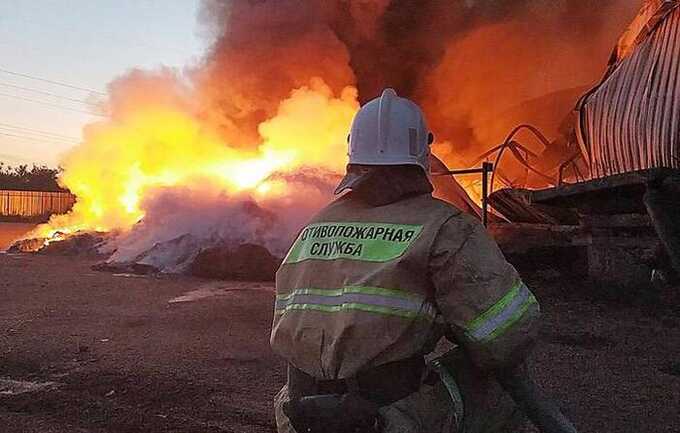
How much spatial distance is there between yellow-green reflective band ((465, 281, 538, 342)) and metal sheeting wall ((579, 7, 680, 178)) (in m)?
6.01

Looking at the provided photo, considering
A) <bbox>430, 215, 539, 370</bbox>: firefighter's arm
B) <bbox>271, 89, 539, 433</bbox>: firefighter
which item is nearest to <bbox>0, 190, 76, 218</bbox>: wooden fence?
<bbox>271, 89, 539, 433</bbox>: firefighter

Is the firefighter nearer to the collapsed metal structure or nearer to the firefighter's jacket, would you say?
the firefighter's jacket

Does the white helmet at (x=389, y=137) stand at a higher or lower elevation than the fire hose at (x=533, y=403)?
higher

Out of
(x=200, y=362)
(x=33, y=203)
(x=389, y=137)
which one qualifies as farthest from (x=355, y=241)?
(x=33, y=203)

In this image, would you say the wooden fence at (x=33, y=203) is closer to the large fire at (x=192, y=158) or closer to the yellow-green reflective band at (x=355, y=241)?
the large fire at (x=192, y=158)

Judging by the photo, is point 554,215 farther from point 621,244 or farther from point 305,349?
point 305,349

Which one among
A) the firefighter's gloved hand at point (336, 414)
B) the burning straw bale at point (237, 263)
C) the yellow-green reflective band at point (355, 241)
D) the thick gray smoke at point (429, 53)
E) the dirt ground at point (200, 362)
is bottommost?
the dirt ground at point (200, 362)

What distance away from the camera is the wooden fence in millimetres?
35906

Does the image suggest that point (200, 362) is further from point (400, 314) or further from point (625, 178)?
point (400, 314)

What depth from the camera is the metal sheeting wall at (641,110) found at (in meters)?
7.30

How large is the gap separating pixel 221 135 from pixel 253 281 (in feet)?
22.8

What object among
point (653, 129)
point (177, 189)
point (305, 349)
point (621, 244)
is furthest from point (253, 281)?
point (305, 349)

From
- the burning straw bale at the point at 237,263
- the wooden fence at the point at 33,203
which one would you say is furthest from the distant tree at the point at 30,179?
the burning straw bale at the point at 237,263

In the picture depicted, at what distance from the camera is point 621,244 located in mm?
8984
